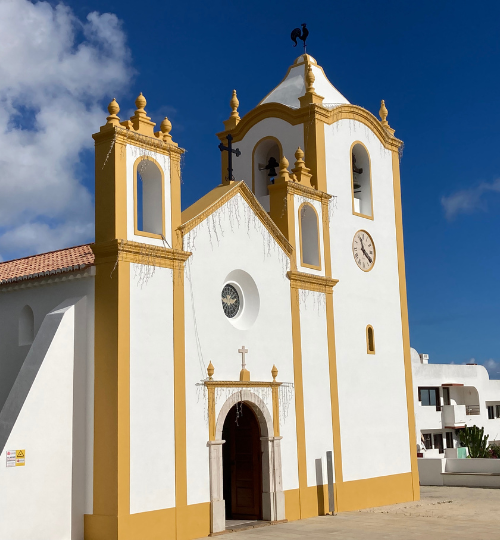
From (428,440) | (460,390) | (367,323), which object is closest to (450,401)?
(460,390)

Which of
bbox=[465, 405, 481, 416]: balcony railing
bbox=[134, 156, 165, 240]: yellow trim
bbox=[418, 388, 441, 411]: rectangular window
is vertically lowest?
bbox=[465, 405, 481, 416]: balcony railing

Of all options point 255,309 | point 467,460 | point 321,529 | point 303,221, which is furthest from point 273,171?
point 467,460

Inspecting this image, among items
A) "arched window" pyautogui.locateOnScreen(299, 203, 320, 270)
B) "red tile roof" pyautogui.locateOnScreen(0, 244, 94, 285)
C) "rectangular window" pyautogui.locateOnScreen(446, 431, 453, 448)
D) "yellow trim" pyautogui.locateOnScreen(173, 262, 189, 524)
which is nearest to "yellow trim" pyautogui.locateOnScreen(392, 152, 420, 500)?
"arched window" pyautogui.locateOnScreen(299, 203, 320, 270)

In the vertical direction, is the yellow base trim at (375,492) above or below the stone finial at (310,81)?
below

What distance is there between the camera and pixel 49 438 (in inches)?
511

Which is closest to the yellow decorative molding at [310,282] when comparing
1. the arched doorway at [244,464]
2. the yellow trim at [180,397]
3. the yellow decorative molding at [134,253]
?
the arched doorway at [244,464]

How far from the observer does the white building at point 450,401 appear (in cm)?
4072

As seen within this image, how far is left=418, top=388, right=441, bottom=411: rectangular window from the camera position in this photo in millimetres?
41556

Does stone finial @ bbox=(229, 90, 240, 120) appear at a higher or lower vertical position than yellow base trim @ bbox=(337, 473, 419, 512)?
higher

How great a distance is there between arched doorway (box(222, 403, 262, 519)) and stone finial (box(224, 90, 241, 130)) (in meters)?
8.85

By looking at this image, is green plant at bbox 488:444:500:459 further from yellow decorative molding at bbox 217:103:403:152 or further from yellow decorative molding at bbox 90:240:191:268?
yellow decorative molding at bbox 90:240:191:268

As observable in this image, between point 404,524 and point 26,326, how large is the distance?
369 inches

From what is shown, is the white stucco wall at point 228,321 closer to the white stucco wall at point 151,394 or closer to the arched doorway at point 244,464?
the white stucco wall at point 151,394

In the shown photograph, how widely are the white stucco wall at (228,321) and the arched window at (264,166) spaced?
3706 millimetres
